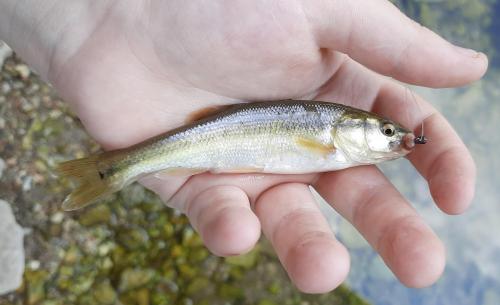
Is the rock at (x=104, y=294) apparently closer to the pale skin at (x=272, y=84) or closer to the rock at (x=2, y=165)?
the rock at (x=2, y=165)

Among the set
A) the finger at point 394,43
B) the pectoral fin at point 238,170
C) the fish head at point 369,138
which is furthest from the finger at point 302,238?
the finger at point 394,43

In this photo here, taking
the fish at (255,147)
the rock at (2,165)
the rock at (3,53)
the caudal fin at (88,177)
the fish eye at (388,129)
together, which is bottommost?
the rock at (2,165)

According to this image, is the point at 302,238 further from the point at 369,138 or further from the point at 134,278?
the point at 134,278

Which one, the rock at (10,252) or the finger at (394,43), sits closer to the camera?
the finger at (394,43)

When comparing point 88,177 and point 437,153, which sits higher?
point 437,153

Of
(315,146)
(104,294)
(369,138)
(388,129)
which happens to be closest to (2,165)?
(104,294)

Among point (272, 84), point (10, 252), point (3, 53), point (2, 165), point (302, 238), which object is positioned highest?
point (272, 84)

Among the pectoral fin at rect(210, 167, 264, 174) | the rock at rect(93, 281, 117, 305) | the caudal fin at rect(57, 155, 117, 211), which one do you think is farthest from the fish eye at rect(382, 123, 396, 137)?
the rock at rect(93, 281, 117, 305)
